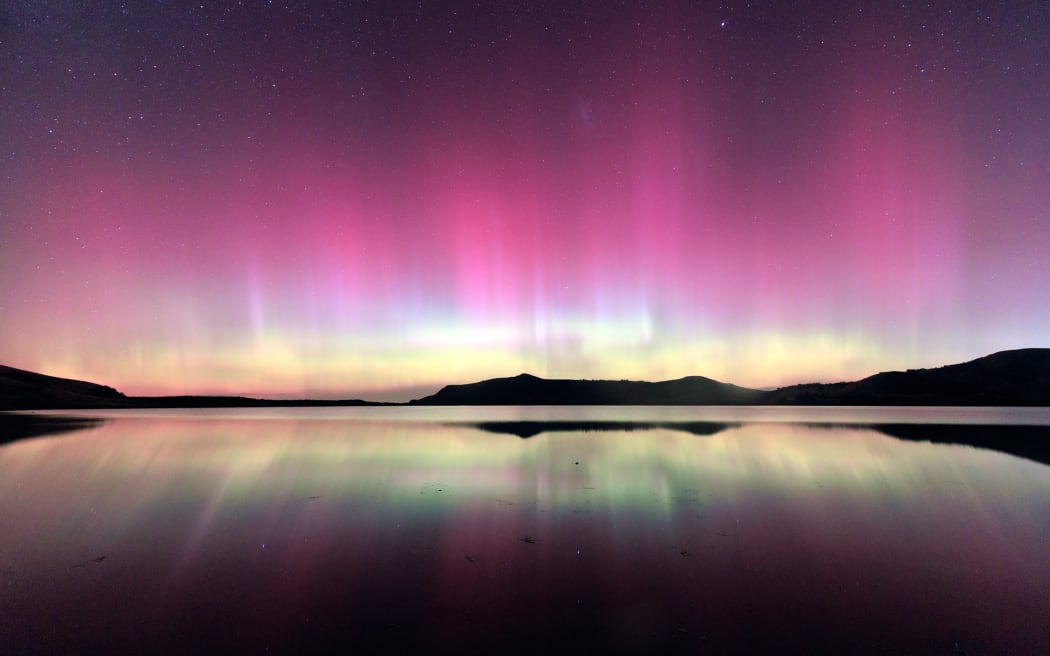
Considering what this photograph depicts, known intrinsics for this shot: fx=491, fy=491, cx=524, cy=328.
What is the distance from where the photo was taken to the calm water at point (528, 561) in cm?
723

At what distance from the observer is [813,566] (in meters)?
10.2

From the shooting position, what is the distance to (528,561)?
1049 cm

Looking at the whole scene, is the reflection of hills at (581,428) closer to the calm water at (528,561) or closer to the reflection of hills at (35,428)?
the calm water at (528,561)

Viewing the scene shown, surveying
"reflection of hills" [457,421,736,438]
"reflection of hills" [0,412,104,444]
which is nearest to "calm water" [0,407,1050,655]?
"reflection of hills" [457,421,736,438]

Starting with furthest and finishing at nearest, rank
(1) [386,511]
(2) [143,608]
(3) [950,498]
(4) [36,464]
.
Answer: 1. (4) [36,464]
2. (3) [950,498]
3. (1) [386,511]
4. (2) [143,608]

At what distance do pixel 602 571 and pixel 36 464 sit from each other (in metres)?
30.3

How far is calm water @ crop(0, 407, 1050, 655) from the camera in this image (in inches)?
285

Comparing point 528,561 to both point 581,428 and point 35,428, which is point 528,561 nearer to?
point 581,428

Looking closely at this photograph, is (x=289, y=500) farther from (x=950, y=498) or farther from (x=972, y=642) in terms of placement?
(x=950, y=498)

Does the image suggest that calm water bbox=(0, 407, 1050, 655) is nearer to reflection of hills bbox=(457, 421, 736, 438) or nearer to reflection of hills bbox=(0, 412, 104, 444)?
reflection of hills bbox=(457, 421, 736, 438)

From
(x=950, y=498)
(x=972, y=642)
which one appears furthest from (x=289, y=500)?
(x=950, y=498)

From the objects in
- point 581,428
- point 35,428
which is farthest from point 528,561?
point 35,428

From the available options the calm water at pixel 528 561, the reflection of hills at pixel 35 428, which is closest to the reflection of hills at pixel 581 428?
the calm water at pixel 528 561

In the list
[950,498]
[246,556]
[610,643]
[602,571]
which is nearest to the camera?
[610,643]
